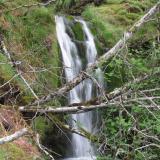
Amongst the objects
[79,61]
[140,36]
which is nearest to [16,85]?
[79,61]

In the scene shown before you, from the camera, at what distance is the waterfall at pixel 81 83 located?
30.0ft

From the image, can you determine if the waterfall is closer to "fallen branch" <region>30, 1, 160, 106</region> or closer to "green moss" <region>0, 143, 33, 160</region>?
"fallen branch" <region>30, 1, 160, 106</region>

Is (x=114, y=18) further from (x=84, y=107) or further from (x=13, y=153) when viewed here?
(x=13, y=153)

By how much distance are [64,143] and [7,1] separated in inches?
112

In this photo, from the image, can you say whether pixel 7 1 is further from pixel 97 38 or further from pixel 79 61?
pixel 97 38

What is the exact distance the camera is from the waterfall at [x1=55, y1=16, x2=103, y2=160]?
9.13m

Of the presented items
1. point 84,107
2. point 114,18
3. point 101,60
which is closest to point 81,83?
point 114,18

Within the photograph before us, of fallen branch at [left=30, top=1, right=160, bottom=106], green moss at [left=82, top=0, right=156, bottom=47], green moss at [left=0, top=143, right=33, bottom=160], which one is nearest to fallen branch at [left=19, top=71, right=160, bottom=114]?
fallen branch at [left=30, top=1, right=160, bottom=106]

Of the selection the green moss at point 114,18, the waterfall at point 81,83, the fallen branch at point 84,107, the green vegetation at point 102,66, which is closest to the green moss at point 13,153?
the green vegetation at point 102,66

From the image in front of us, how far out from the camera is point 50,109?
249 inches

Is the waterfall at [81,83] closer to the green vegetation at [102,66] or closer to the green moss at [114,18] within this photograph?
the green vegetation at [102,66]

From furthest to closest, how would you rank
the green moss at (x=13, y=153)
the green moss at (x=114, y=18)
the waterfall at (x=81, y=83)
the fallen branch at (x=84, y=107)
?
the green moss at (x=114, y=18)
the waterfall at (x=81, y=83)
the fallen branch at (x=84, y=107)
the green moss at (x=13, y=153)

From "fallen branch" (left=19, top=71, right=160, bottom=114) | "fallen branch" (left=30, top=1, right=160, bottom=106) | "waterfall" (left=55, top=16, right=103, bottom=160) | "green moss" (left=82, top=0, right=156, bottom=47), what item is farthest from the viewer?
"green moss" (left=82, top=0, right=156, bottom=47)

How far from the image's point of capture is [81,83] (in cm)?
993
